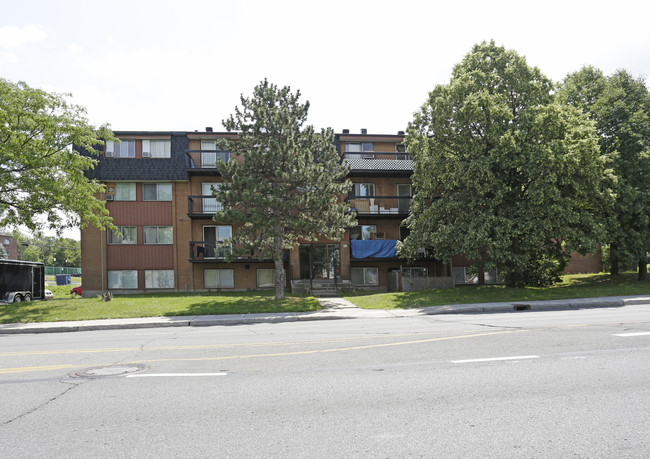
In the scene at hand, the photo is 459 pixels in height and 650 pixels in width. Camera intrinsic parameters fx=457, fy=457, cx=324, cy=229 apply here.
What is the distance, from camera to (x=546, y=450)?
12.1ft

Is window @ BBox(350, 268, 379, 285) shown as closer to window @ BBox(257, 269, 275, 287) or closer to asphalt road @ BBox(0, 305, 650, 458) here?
window @ BBox(257, 269, 275, 287)

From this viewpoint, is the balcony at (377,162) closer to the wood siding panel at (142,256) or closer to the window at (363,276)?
the window at (363,276)

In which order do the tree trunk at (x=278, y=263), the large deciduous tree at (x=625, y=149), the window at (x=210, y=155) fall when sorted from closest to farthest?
1. the tree trunk at (x=278, y=263)
2. the large deciduous tree at (x=625, y=149)
3. the window at (x=210, y=155)

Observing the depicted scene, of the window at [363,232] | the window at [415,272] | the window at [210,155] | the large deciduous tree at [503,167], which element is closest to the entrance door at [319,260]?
the window at [363,232]

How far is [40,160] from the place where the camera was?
65.9 feet

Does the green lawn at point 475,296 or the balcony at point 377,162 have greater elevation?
the balcony at point 377,162

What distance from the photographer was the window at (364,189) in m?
31.7

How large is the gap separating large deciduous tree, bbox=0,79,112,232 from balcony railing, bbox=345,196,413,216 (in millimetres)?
15428

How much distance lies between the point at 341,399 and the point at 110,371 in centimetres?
399

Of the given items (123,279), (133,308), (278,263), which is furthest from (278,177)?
(123,279)

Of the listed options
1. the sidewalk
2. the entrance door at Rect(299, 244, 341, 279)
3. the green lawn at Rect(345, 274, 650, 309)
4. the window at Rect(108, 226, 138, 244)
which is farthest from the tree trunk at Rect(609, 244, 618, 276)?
the window at Rect(108, 226, 138, 244)

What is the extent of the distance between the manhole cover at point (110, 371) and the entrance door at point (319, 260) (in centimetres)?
2278

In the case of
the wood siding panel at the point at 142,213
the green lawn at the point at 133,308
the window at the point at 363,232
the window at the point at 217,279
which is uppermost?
the wood siding panel at the point at 142,213

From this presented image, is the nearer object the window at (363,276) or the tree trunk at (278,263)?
the tree trunk at (278,263)
